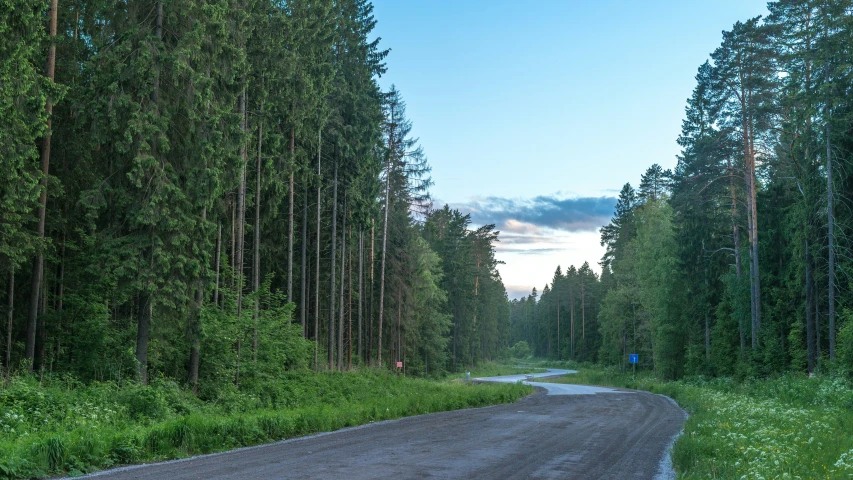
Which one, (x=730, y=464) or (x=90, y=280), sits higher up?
(x=90, y=280)

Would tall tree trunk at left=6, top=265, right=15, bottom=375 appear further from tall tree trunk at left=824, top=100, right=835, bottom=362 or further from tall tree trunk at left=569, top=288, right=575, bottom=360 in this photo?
tall tree trunk at left=569, top=288, right=575, bottom=360

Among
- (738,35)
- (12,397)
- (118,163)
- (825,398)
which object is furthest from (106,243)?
(738,35)

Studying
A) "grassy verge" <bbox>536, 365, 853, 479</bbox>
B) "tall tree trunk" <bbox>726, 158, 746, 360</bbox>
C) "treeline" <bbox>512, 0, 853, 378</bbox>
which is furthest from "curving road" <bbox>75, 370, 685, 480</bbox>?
"tall tree trunk" <bbox>726, 158, 746, 360</bbox>

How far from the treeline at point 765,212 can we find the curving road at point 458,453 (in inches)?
449

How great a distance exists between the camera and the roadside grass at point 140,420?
10055 mm

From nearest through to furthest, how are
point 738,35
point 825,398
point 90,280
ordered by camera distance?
point 90,280 < point 825,398 < point 738,35

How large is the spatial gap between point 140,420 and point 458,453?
22.7 feet

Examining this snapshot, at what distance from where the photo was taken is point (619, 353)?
7175 cm

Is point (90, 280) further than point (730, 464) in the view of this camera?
Yes

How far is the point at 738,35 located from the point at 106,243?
3149cm

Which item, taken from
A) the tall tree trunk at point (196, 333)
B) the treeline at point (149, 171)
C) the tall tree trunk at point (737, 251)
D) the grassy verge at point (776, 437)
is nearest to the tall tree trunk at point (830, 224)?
the grassy verge at point (776, 437)

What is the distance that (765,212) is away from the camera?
3597 cm

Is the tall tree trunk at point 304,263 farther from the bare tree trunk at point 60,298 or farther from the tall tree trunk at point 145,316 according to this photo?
the tall tree trunk at point 145,316

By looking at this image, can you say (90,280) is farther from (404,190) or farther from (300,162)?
(404,190)
